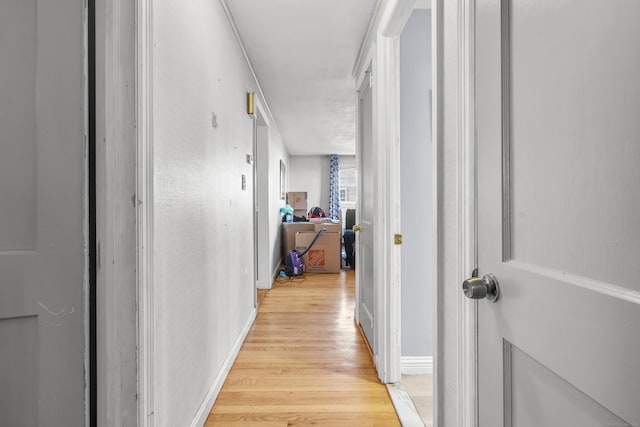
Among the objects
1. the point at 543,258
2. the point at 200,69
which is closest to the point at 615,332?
the point at 543,258

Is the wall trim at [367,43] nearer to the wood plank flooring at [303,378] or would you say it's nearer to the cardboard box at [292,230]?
the wood plank flooring at [303,378]

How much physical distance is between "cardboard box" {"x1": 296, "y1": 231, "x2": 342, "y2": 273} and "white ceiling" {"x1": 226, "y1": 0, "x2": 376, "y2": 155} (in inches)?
69.7

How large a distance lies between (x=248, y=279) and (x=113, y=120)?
2123mm

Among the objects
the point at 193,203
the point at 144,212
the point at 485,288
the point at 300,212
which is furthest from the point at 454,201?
the point at 300,212

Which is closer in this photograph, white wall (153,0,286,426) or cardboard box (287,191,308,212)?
white wall (153,0,286,426)

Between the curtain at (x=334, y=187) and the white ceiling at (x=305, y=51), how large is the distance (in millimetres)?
2903

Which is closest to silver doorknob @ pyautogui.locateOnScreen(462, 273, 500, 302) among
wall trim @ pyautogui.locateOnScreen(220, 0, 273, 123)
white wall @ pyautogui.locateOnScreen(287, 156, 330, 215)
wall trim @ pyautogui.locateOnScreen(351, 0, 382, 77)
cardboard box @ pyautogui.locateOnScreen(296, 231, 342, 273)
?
wall trim @ pyautogui.locateOnScreen(351, 0, 382, 77)

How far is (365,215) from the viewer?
2734mm

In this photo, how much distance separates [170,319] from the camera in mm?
1277

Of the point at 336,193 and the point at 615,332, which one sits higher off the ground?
the point at 336,193

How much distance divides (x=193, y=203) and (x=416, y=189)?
4.27ft

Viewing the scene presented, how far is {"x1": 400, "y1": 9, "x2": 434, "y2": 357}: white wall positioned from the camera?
2.09 m

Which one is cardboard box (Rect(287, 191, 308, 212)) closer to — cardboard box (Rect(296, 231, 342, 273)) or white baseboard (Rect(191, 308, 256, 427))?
cardboard box (Rect(296, 231, 342, 273))

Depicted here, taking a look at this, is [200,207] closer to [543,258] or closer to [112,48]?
[112,48]
